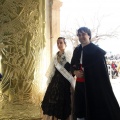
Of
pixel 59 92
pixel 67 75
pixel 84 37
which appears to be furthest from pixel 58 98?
pixel 84 37

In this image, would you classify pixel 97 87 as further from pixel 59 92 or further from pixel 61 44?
pixel 61 44

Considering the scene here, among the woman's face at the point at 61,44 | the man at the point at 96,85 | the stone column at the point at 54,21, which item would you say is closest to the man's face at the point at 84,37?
the man at the point at 96,85

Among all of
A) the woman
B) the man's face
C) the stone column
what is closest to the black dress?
the woman

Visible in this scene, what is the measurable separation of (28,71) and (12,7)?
0.72 metres

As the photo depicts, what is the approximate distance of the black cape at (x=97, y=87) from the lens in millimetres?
1990

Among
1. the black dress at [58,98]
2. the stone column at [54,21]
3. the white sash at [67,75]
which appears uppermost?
the stone column at [54,21]

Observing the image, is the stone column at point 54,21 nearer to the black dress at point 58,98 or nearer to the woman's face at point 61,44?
the woman's face at point 61,44

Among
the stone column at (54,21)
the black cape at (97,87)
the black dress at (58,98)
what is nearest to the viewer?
the black cape at (97,87)

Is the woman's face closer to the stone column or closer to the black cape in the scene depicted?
the black cape

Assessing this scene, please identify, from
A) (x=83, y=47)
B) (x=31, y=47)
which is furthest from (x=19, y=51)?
(x=83, y=47)

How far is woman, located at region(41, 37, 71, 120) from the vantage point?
226 cm

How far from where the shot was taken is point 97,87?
78.6 inches

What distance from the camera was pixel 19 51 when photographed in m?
2.45

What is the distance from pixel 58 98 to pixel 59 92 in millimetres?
62
